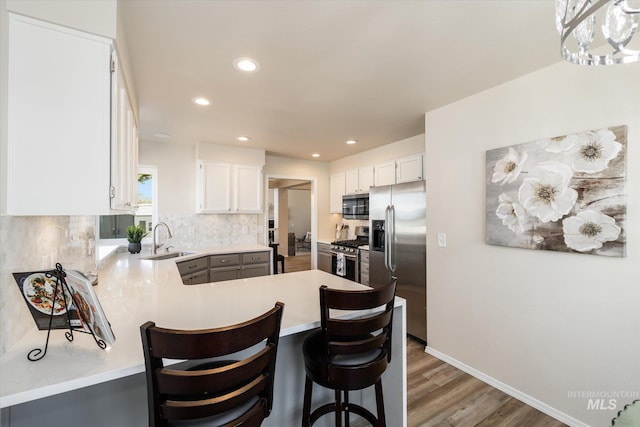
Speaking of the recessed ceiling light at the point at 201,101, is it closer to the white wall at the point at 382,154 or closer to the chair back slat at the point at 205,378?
the chair back slat at the point at 205,378

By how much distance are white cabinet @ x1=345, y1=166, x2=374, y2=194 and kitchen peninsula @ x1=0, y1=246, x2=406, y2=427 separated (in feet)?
8.10

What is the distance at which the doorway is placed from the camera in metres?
5.24

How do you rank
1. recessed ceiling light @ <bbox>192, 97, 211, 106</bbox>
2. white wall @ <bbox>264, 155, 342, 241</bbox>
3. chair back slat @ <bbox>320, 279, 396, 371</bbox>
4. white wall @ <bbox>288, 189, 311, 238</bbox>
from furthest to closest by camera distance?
1. white wall @ <bbox>288, 189, 311, 238</bbox>
2. white wall @ <bbox>264, 155, 342, 241</bbox>
3. recessed ceiling light @ <bbox>192, 97, 211, 106</bbox>
4. chair back slat @ <bbox>320, 279, 396, 371</bbox>

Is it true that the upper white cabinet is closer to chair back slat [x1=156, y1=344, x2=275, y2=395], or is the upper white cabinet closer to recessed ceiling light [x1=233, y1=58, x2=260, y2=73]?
recessed ceiling light [x1=233, y1=58, x2=260, y2=73]

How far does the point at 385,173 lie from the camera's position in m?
3.97

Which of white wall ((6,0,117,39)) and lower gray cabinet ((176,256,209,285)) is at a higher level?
white wall ((6,0,117,39))

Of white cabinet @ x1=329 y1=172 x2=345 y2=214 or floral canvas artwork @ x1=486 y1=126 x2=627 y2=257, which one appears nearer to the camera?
floral canvas artwork @ x1=486 y1=126 x2=627 y2=257

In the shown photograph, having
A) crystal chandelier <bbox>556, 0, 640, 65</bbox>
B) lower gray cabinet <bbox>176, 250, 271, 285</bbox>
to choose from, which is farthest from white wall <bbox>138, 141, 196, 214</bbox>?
crystal chandelier <bbox>556, 0, 640, 65</bbox>

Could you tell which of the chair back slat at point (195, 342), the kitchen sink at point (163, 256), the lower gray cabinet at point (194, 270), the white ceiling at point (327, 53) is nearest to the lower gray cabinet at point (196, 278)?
the lower gray cabinet at point (194, 270)

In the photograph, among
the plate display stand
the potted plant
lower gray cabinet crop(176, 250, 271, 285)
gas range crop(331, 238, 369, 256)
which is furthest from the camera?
gas range crop(331, 238, 369, 256)

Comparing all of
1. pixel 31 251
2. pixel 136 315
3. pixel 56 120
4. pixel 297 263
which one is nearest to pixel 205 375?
pixel 136 315

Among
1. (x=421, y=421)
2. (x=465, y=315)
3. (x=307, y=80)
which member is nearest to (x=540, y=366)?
(x=465, y=315)

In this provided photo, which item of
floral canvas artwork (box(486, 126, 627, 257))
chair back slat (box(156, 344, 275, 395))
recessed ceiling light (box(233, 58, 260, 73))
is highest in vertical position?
recessed ceiling light (box(233, 58, 260, 73))

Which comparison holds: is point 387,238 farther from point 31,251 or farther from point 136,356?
point 31,251
